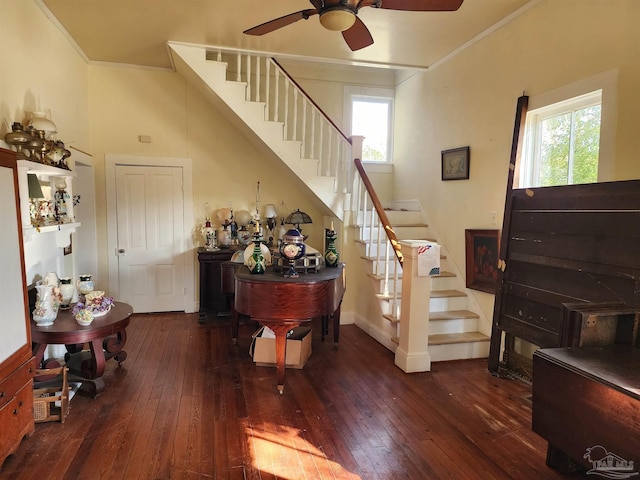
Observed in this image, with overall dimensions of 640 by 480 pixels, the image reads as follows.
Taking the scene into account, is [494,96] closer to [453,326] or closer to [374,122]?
[374,122]

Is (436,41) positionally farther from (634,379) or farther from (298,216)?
(634,379)

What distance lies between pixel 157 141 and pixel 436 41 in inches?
144

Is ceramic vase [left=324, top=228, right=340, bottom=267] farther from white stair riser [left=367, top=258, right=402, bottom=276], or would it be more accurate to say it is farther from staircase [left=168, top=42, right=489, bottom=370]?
white stair riser [left=367, top=258, right=402, bottom=276]

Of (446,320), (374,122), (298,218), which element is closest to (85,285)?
(298,218)

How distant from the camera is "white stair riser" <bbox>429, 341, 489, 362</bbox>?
147 inches

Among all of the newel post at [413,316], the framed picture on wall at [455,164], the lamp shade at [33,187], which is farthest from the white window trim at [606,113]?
the lamp shade at [33,187]

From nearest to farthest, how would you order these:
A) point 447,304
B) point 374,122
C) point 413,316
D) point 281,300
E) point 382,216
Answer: point 281,300 → point 413,316 → point 382,216 → point 447,304 → point 374,122

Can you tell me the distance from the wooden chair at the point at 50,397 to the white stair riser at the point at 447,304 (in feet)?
11.0

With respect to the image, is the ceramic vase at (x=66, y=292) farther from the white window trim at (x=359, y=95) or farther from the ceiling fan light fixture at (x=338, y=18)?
the white window trim at (x=359, y=95)

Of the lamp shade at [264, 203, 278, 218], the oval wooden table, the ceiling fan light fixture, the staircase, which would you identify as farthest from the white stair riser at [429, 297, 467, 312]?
the oval wooden table

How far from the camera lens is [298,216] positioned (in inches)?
207

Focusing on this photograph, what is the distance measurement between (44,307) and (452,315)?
12.0ft

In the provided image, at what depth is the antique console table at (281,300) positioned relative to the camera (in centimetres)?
298

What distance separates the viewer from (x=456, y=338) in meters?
3.83
